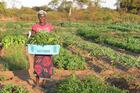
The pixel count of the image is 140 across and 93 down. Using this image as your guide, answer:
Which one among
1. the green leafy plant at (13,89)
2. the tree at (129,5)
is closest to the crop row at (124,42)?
the green leafy plant at (13,89)

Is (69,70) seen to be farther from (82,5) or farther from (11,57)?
(82,5)

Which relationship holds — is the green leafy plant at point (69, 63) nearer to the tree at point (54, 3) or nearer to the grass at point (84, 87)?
the grass at point (84, 87)

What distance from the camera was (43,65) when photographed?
842 centimetres

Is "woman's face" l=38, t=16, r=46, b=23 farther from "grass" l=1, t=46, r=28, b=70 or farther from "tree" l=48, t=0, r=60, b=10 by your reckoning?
"tree" l=48, t=0, r=60, b=10

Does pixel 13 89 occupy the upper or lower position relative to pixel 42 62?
lower

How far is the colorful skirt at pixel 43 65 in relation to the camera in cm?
836

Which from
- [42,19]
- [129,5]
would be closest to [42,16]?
[42,19]

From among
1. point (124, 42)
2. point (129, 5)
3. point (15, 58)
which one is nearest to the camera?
point (15, 58)

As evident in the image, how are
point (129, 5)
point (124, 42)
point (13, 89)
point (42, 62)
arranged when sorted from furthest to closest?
point (129, 5) → point (124, 42) → point (42, 62) → point (13, 89)

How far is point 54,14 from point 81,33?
2798cm

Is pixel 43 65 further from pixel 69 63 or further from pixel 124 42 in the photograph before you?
pixel 124 42

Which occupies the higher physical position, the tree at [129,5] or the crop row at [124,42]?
the crop row at [124,42]

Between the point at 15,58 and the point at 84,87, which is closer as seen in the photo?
the point at 84,87

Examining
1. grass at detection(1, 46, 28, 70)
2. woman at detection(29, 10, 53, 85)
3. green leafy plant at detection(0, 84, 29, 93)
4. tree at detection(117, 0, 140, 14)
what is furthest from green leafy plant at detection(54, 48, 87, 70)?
tree at detection(117, 0, 140, 14)
